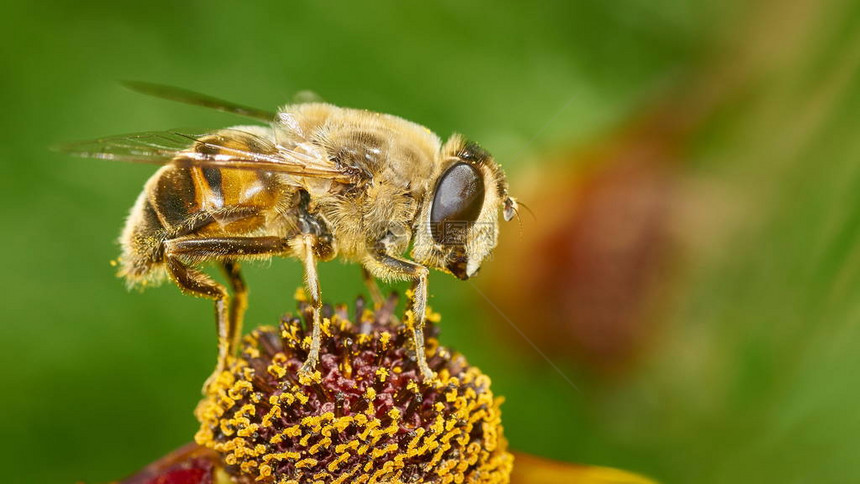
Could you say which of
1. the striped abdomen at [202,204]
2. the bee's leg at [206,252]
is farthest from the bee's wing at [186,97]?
the bee's leg at [206,252]

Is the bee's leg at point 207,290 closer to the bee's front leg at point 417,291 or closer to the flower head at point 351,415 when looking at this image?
the flower head at point 351,415

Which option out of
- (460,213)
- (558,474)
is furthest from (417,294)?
(558,474)

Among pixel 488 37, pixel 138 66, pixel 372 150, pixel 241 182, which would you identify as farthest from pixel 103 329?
pixel 488 37

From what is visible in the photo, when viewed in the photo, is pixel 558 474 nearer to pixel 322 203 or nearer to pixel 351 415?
pixel 351 415

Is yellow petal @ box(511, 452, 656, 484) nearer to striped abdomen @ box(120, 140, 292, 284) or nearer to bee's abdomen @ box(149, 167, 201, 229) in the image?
striped abdomen @ box(120, 140, 292, 284)

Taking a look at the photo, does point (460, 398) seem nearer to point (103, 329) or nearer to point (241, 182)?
point (241, 182)
